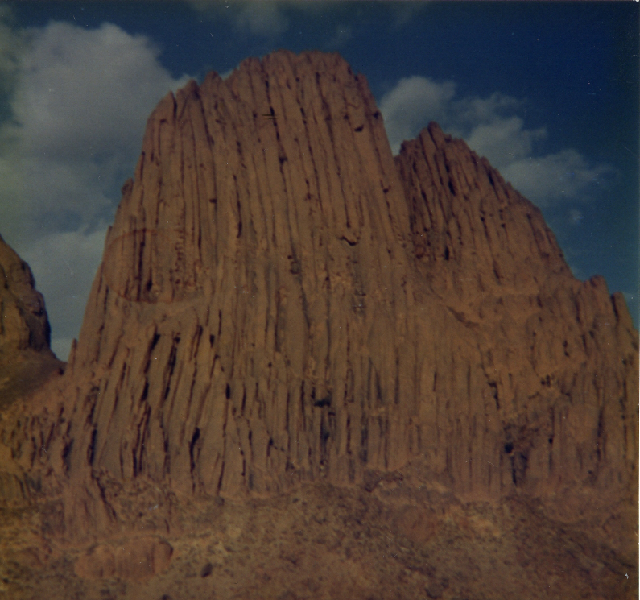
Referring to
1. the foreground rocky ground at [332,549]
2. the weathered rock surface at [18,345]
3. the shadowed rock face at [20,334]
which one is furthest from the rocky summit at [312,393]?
the shadowed rock face at [20,334]

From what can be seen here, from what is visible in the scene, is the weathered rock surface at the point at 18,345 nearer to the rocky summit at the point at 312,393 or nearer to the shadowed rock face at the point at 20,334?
the shadowed rock face at the point at 20,334

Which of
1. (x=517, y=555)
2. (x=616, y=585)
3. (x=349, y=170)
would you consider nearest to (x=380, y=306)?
(x=349, y=170)

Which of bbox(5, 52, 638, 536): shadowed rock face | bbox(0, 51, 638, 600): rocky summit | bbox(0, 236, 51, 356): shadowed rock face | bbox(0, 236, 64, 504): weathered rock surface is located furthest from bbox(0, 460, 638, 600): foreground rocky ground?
bbox(0, 236, 51, 356): shadowed rock face

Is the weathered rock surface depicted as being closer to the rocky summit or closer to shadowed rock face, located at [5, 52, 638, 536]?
the rocky summit

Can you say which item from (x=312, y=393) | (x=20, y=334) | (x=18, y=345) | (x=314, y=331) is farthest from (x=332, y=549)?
(x=20, y=334)

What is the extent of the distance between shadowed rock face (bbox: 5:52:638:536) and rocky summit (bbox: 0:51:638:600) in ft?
0.48

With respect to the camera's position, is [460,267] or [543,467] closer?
[543,467]

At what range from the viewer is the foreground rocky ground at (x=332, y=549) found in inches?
1035

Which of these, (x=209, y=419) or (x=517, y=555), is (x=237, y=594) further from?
(x=517, y=555)

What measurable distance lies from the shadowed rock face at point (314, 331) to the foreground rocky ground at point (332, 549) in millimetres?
1283

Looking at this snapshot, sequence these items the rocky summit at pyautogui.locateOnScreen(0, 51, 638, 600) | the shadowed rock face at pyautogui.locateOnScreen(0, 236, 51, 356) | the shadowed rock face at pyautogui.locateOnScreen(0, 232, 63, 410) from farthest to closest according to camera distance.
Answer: the shadowed rock face at pyautogui.locateOnScreen(0, 236, 51, 356) < the shadowed rock face at pyautogui.locateOnScreen(0, 232, 63, 410) < the rocky summit at pyautogui.locateOnScreen(0, 51, 638, 600)

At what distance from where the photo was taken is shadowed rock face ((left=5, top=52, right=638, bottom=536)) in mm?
29391

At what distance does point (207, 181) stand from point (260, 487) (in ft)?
68.5

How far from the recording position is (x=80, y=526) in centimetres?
2719
